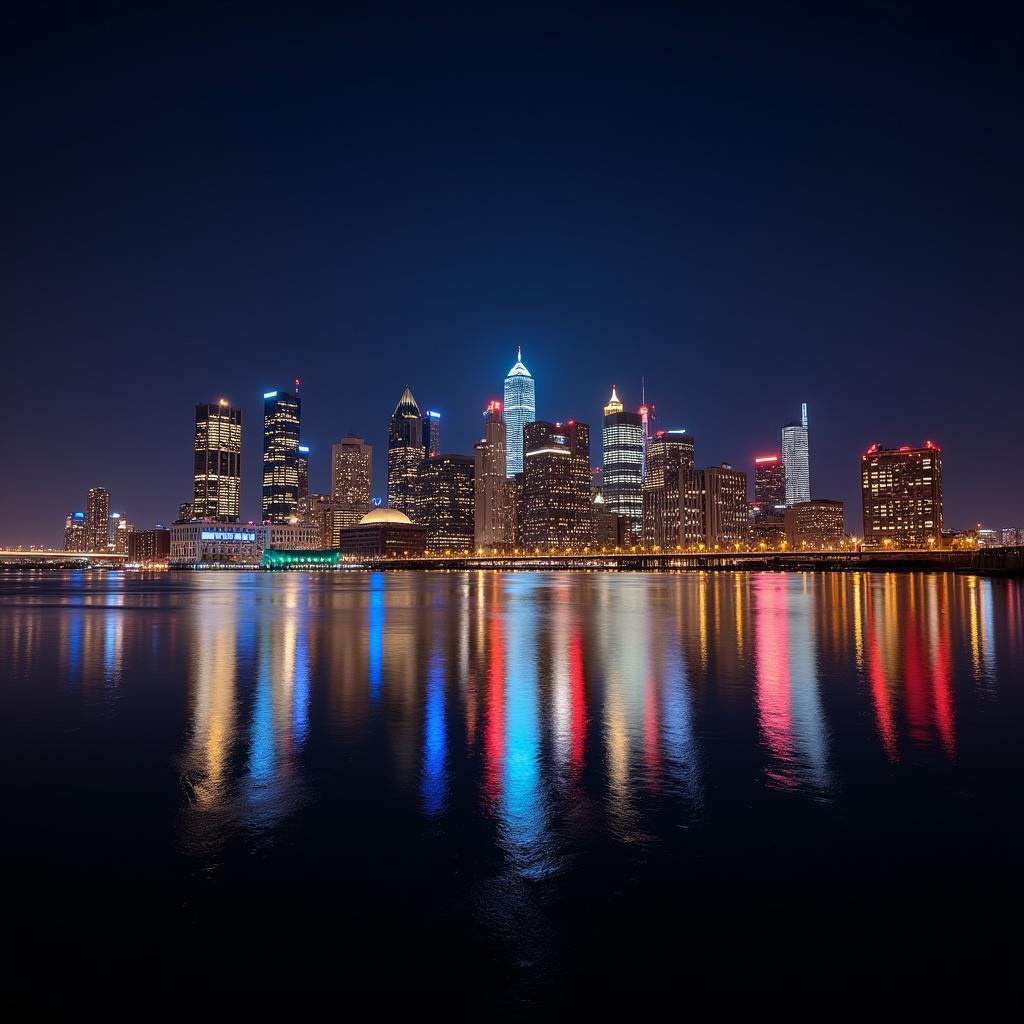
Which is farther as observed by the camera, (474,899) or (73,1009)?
(474,899)

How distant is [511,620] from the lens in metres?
41.5

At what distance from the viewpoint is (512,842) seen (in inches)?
331

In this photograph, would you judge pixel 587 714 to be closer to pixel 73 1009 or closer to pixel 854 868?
pixel 854 868

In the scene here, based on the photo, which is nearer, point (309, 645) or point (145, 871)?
point (145, 871)

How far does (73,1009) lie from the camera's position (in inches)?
211

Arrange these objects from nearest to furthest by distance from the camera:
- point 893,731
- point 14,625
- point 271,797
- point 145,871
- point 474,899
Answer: point 474,899, point 145,871, point 271,797, point 893,731, point 14,625

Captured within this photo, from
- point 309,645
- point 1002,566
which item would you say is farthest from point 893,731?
point 1002,566

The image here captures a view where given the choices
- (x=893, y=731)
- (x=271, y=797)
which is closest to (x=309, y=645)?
(x=271, y=797)

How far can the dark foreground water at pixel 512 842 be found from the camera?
5801mm

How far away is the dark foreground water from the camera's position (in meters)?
5.80

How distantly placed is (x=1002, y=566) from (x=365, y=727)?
460ft

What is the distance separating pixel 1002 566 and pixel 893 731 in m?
135

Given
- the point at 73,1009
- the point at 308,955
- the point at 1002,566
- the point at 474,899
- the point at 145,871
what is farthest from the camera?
the point at 1002,566

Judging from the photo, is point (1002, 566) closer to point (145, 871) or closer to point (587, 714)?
point (587, 714)
